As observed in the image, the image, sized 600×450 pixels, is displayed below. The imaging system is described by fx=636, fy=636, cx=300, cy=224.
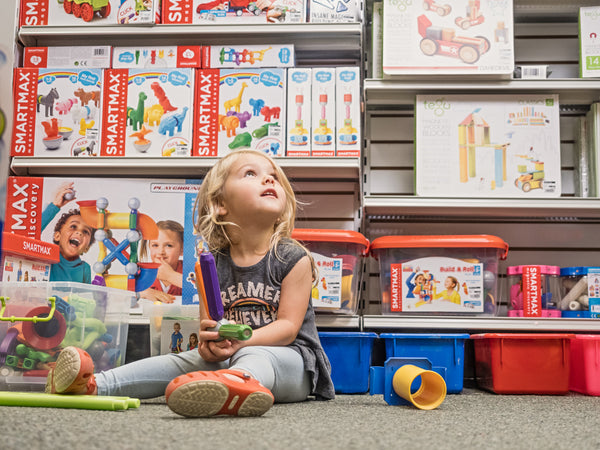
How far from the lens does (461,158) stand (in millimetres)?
2109

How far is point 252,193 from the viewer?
1.54 meters

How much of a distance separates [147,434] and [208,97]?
143 centimetres

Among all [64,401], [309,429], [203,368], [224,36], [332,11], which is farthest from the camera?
[224,36]

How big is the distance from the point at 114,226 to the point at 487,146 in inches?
49.4

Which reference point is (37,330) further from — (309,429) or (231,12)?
(231,12)

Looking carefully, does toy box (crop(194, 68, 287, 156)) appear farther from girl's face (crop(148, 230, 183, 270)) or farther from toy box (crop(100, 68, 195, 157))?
girl's face (crop(148, 230, 183, 270))

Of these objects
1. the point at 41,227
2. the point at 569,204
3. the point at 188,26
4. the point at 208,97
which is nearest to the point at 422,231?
the point at 569,204

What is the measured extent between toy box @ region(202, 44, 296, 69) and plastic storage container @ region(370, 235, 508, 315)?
0.70m

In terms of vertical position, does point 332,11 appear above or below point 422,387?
above

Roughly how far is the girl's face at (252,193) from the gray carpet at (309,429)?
1.51 ft

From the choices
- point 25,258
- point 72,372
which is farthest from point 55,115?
point 72,372

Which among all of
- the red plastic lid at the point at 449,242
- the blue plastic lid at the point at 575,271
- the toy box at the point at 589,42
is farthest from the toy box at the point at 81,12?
the blue plastic lid at the point at 575,271

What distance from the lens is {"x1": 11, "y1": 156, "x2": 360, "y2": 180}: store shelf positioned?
2.01 m

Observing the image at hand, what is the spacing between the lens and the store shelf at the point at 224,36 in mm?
2111
